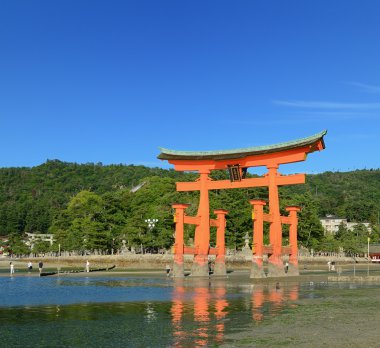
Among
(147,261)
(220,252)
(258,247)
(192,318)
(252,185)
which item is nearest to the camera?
(192,318)

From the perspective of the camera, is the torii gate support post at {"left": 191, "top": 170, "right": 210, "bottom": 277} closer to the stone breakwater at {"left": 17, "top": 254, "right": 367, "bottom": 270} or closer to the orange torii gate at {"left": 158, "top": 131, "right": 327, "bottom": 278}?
the orange torii gate at {"left": 158, "top": 131, "right": 327, "bottom": 278}

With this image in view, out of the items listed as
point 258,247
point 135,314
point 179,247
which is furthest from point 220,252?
point 135,314

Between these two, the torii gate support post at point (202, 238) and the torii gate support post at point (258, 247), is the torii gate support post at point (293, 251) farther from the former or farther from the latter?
the torii gate support post at point (202, 238)

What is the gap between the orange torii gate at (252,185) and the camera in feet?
142

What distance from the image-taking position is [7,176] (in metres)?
176

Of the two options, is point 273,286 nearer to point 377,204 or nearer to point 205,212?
point 205,212

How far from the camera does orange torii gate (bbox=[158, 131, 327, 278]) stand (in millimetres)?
43231

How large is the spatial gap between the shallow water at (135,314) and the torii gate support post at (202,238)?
14883 millimetres

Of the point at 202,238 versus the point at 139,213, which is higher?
the point at 139,213

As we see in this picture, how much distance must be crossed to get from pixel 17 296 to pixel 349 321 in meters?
19.4

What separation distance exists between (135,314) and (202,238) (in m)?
27.9

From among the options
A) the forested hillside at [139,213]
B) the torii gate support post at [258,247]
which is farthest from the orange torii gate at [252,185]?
the forested hillside at [139,213]

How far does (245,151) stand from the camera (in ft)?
153

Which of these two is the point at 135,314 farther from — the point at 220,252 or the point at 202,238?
the point at 220,252
